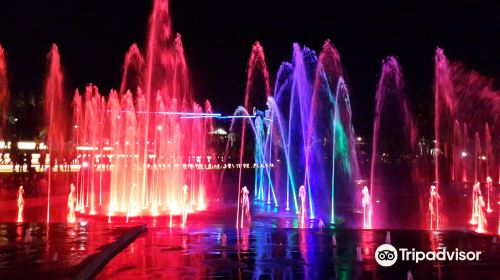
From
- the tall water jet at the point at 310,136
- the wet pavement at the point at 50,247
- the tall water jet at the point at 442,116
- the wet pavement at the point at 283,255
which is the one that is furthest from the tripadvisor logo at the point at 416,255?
the tall water jet at the point at 442,116

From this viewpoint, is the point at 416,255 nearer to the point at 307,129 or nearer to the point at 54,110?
the point at 307,129

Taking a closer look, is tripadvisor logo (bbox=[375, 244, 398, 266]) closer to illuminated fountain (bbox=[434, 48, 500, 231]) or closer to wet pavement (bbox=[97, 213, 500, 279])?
wet pavement (bbox=[97, 213, 500, 279])

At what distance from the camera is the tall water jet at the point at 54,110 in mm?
25438

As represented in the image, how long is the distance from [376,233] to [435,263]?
12.0 feet

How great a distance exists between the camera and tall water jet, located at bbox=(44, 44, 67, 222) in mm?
25438

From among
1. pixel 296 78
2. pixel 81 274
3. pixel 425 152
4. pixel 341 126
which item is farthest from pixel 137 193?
pixel 425 152

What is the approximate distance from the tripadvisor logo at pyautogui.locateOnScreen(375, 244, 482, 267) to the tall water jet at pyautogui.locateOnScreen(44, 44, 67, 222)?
11.6 meters

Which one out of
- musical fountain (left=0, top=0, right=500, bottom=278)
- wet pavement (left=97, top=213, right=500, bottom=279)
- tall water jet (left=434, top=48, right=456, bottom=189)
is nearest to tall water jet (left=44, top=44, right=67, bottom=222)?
musical fountain (left=0, top=0, right=500, bottom=278)

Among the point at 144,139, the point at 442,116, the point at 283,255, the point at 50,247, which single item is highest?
the point at 442,116

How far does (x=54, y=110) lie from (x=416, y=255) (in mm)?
39977

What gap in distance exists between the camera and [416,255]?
418 inches

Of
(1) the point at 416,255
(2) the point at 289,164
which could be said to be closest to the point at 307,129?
(2) the point at 289,164

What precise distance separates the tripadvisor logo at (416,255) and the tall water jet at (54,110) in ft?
38.0

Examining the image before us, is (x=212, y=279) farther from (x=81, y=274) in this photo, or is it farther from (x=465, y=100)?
(x=465, y=100)
